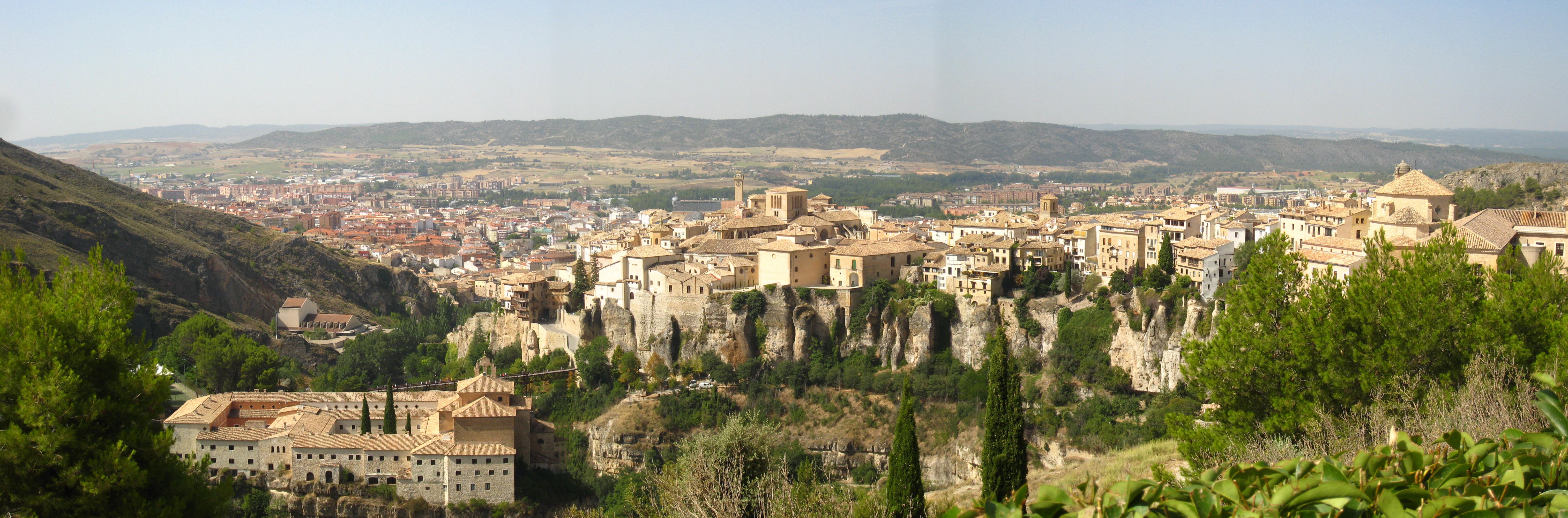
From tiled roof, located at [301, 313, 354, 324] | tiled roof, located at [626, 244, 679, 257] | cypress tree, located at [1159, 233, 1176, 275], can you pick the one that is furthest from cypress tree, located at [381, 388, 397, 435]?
tiled roof, located at [301, 313, 354, 324]

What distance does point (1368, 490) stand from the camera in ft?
10.3

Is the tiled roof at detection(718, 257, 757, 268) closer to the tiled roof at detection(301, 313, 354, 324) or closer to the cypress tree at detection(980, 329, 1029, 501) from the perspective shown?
the cypress tree at detection(980, 329, 1029, 501)

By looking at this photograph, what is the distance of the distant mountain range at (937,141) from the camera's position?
121m

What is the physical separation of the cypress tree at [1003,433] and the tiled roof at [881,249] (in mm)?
12775

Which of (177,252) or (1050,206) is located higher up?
(1050,206)

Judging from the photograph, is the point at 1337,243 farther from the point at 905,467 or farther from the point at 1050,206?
the point at 1050,206

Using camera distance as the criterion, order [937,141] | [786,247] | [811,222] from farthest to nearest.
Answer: [937,141] → [811,222] → [786,247]

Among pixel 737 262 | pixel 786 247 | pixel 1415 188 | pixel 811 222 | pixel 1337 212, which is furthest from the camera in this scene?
pixel 811 222

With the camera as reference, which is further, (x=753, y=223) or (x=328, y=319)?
(x=328, y=319)

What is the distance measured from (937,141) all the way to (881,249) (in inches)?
4375

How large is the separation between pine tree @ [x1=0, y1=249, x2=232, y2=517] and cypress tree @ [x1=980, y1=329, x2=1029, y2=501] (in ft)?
30.8

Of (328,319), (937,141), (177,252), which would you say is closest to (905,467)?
(328,319)

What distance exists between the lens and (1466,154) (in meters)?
113

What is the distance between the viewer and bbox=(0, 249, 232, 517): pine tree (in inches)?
302
